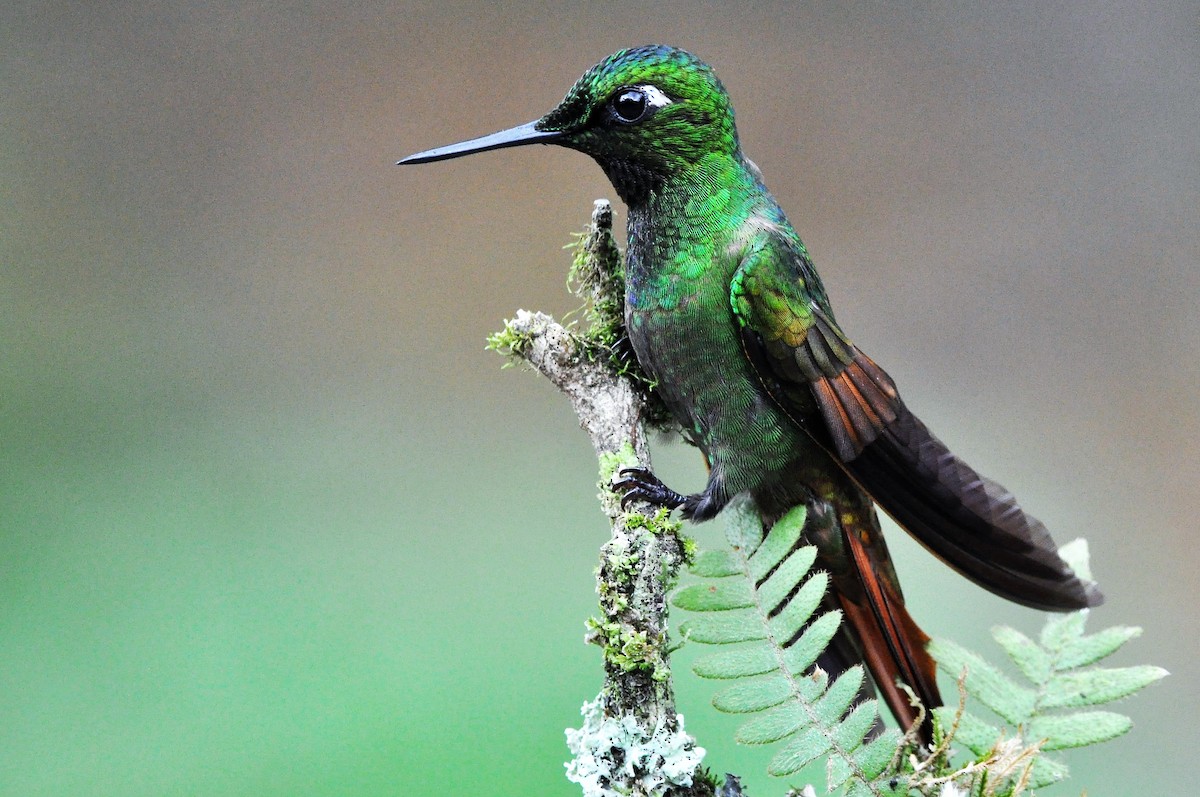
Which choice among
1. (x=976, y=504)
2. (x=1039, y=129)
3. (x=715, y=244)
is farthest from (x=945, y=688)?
(x=1039, y=129)

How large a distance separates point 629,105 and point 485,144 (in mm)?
213

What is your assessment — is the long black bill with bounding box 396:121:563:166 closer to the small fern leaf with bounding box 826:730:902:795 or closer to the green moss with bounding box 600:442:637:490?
the green moss with bounding box 600:442:637:490

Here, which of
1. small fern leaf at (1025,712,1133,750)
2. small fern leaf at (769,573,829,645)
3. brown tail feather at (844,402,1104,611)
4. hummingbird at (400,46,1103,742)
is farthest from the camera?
hummingbird at (400,46,1103,742)

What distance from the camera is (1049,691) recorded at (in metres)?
1.07

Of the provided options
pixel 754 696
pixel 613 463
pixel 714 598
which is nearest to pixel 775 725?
pixel 754 696

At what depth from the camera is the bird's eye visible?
1464 mm

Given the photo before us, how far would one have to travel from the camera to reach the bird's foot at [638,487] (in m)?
1.31

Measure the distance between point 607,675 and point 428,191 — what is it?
3377mm

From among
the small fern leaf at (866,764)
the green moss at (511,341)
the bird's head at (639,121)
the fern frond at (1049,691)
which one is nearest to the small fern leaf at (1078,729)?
the fern frond at (1049,691)

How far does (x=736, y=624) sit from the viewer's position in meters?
1.14

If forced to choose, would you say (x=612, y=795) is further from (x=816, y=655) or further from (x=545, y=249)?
(x=545, y=249)

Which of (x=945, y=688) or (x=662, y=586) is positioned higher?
(x=945, y=688)

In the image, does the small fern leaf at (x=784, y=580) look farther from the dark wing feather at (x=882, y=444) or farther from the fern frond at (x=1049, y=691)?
the dark wing feather at (x=882, y=444)

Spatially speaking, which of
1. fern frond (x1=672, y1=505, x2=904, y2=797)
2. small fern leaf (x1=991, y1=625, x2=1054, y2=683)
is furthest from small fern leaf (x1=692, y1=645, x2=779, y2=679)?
small fern leaf (x1=991, y1=625, x2=1054, y2=683)
